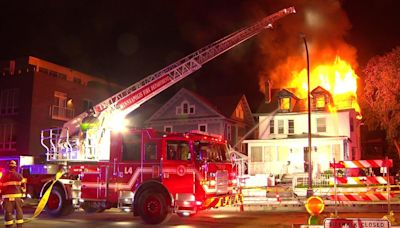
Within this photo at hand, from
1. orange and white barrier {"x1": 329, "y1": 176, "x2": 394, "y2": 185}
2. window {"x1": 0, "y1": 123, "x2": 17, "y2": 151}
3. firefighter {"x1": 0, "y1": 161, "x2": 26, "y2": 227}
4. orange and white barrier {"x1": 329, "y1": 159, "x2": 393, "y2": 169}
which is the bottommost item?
firefighter {"x1": 0, "y1": 161, "x2": 26, "y2": 227}

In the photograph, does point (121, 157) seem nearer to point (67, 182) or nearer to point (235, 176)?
point (67, 182)

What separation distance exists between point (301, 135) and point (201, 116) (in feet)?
28.7

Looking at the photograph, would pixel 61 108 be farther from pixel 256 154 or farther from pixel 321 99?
pixel 321 99

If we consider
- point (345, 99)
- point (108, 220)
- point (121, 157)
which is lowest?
point (108, 220)

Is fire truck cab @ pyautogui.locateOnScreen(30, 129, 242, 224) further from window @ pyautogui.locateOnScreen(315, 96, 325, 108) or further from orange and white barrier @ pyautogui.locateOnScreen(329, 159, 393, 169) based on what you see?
window @ pyautogui.locateOnScreen(315, 96, 325, 108)

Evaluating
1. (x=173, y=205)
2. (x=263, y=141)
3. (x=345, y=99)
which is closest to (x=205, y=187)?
(x=173, y=205)

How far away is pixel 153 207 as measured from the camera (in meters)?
12.1

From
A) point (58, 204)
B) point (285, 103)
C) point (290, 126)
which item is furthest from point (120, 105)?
point (285, 103)

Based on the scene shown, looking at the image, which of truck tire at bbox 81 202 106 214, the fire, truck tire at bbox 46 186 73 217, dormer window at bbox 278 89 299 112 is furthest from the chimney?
truck tire at bbox 46 186 73 217

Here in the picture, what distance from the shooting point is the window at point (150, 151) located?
12.4m

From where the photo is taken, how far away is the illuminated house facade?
3350 centimetres

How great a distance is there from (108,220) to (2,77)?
2597cm

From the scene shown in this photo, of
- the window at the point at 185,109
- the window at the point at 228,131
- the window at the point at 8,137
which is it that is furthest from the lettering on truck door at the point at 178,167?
the window at the point at 185,109

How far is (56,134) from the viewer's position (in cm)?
1612
